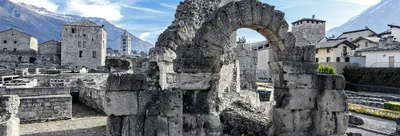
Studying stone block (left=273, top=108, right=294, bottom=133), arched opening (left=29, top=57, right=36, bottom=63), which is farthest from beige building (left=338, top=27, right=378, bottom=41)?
arched opening (left=29, top=57, right=36, bottom=63)

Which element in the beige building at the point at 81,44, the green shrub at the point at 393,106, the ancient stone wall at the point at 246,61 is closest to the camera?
the green shrub at the point at 393,106

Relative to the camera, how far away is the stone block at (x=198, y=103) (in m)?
7.89

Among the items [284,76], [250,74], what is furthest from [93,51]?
[284,76]

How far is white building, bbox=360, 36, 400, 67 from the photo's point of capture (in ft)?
128

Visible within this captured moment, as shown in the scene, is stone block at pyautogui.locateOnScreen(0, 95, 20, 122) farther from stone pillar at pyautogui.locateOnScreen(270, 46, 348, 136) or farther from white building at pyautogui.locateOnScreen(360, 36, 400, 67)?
white building at pyautogui.locateOnScreen(360, 36, 400, 67)

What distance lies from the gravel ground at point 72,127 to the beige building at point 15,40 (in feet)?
201

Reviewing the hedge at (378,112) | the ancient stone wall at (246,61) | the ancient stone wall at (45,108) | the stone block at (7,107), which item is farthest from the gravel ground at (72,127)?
the ancient stone wall at (246,61)

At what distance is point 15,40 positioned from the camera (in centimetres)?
6850

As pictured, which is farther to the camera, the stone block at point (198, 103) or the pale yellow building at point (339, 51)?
the pale yellow building at point (339, 51)

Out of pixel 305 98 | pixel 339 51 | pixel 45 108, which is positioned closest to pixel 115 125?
pixel 305 98

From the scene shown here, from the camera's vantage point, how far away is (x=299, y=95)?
357 inches

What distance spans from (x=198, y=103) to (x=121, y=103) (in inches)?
81.2

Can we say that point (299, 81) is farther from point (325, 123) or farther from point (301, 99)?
point (325, 123)

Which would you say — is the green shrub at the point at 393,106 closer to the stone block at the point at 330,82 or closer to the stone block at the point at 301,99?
the stone block at the point at 330,82
